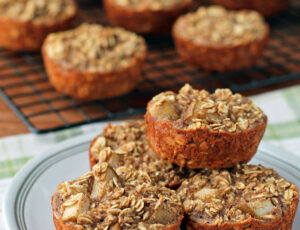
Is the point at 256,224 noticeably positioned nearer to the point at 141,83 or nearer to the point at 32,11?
the point at 141,83

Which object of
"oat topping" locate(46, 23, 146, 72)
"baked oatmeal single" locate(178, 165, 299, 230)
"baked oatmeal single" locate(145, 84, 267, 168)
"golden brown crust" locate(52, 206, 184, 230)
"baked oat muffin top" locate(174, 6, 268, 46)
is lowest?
"baked oat muffin top" locate(174, 6, 268, 46)

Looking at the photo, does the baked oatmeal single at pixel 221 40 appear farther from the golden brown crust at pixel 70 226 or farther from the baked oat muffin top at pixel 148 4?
the golden brown crust at pixel 70 226

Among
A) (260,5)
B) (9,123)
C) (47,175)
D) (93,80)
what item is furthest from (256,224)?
(260,5)

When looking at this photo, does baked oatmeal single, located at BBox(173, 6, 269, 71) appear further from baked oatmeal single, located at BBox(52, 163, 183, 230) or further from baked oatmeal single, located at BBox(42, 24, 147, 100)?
baked oatmeal single, located at BBox(52, 163, 183, 230)

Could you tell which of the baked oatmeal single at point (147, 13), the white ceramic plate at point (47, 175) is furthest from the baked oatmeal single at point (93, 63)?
the white ceramic plate at point (47, 175)

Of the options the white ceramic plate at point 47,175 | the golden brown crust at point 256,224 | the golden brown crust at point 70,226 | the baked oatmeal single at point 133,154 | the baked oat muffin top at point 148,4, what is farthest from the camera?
the baked oat muffin top at point 148,4

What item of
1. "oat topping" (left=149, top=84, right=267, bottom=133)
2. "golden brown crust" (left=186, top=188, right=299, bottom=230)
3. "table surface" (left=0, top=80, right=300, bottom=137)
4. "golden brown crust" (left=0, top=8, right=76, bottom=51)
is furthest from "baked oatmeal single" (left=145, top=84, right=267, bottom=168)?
"golden brown crust" (left=0, top=8, right=76, bottom=51)

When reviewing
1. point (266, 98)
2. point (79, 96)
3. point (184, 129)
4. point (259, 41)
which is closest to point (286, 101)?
point (266, 98)
